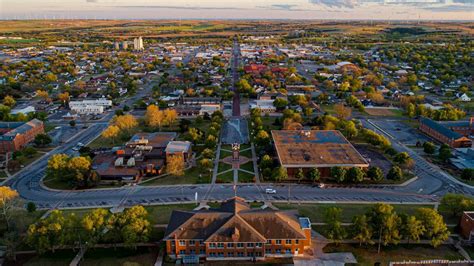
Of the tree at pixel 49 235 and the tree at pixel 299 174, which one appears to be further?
the tree at pixel 299 174

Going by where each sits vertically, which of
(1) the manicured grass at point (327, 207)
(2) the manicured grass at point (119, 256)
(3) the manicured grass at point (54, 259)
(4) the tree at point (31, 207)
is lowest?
(3) the manicured grass at point (54, 259)

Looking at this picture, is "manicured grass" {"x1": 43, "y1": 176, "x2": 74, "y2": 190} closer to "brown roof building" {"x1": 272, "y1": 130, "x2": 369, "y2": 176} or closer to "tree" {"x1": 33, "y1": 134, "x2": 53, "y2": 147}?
"tree" {"x1": 33, "y1": 134, "x2": 53, "y2": 147}

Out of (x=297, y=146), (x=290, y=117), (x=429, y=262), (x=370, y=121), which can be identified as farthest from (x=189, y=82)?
(x=429, y=262)

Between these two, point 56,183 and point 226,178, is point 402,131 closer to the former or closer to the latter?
point 226,178

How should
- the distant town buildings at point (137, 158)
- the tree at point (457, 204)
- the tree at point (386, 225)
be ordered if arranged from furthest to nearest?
the distant town buildings at point (137, 158)
the tree at point (457, 204)
the tree at point (386, 225)

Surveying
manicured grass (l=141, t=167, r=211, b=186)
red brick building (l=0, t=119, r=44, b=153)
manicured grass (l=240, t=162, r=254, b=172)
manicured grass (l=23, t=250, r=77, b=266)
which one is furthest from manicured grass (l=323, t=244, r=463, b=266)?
red brick building (l=0, t=119, r=44, b=153)

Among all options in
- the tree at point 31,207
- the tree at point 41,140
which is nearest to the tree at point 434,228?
the tree at point 31,207

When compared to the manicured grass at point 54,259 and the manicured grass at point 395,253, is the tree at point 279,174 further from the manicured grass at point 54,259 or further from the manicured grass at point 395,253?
the manicured grass at point 54,259
